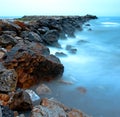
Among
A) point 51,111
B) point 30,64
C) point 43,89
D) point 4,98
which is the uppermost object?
point 30,64

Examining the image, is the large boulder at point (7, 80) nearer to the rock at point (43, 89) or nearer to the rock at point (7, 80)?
the rock at point (7, 80)

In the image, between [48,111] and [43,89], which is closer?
[48,111]

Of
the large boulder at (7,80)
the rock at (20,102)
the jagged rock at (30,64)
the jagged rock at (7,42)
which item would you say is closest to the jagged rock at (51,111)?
the rock at (20,102)

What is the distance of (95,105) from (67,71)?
230 cm

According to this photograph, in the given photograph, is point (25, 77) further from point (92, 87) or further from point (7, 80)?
point (92, 87)

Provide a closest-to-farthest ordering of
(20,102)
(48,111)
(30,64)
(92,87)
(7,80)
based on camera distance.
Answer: (48,111), (20,102), (7,80), (30,64), (92,87)

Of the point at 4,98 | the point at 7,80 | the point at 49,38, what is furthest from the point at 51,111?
the point at 49,38

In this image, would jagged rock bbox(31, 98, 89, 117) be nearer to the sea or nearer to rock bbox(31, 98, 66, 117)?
rock bbox(31, 98, 66, 117)

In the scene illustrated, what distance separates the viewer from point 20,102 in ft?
12.8

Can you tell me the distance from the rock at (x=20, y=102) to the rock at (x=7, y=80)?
1.57 feet

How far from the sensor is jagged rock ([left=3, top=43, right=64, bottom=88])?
5.21 meters

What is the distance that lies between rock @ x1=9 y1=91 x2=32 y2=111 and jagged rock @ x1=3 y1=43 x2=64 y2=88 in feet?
3.50

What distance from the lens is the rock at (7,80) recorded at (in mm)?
4433

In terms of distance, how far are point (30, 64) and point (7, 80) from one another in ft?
3.01
